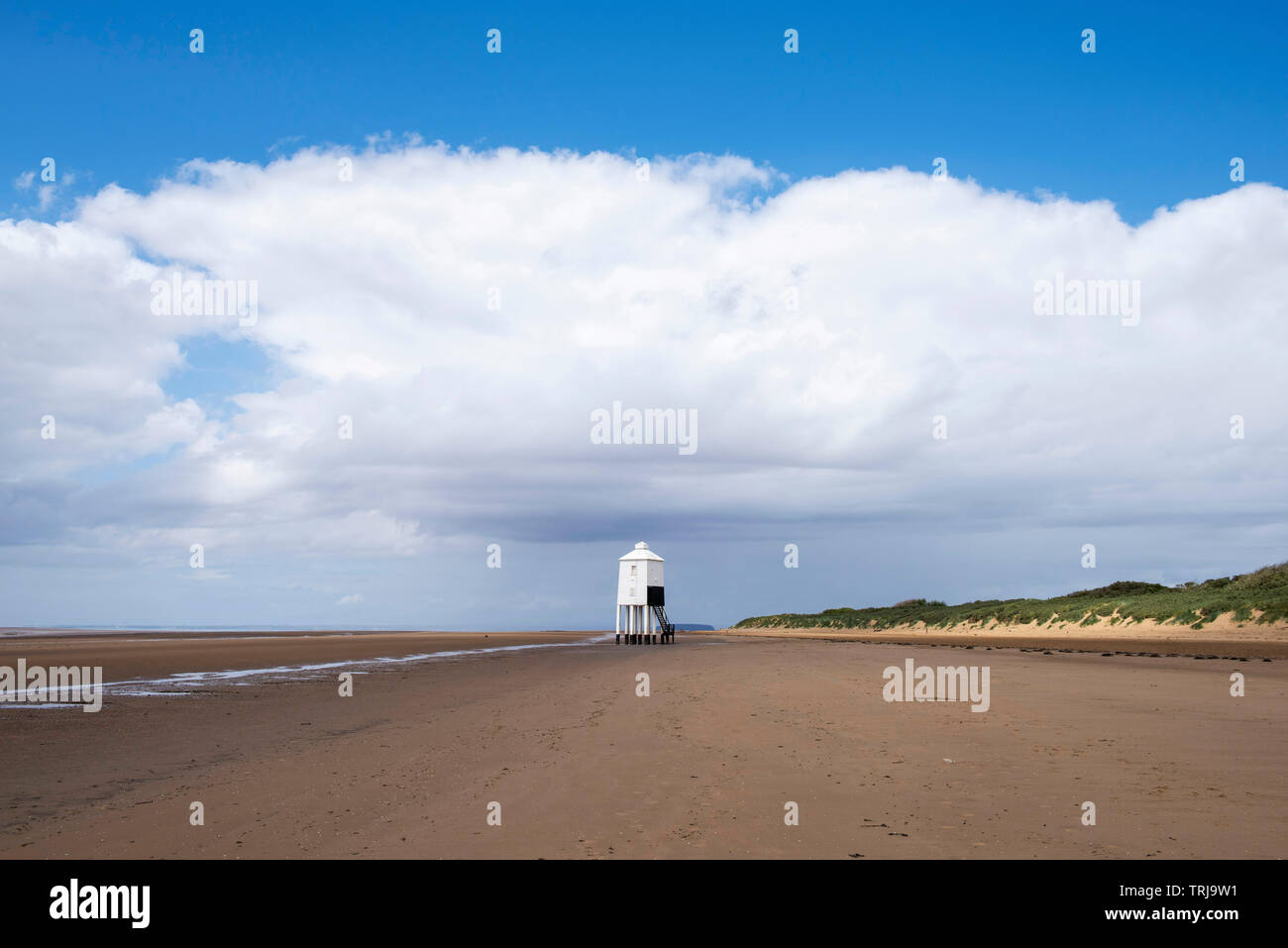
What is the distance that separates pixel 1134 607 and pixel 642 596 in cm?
3539

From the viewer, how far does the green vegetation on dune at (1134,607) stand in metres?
43.2

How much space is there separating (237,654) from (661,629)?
36.5 m

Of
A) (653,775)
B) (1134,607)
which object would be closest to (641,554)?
(1134,607)

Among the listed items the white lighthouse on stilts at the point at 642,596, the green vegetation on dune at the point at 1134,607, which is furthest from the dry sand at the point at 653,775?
the white lighthouse on stilts at the point at 642,596

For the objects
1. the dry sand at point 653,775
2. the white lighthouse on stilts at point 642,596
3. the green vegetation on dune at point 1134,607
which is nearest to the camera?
the dry sand at point 653,775

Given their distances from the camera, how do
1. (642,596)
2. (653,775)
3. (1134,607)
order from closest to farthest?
(653,775)
(1134,607)
(642,596)

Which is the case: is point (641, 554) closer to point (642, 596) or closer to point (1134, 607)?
point (642, 596)

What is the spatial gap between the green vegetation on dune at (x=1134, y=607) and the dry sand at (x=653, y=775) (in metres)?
26.0

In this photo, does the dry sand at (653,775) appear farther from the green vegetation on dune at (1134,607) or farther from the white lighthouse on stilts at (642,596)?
the white lighthouse on stilts at (642,596)

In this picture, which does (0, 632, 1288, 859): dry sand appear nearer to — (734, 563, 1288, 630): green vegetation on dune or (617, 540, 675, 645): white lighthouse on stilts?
(734, 563, 1288, 630): green vegetation on dune

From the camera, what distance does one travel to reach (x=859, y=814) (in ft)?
28.7

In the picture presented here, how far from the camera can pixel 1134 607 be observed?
51562mm

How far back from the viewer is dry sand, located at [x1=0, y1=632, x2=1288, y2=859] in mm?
7832
